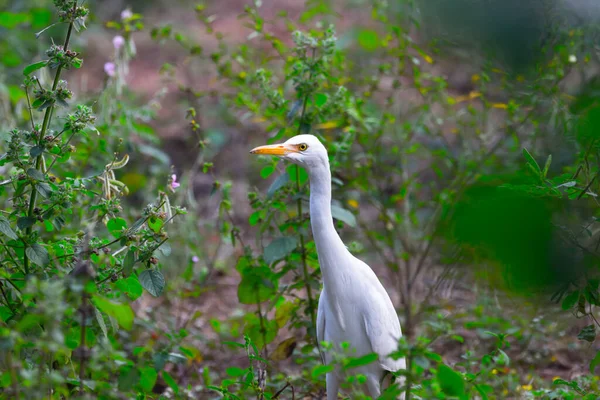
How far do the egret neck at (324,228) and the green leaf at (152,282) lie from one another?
0.59m

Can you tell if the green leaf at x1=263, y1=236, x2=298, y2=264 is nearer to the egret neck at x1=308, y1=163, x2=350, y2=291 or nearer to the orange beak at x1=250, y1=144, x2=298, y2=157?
the egret neck at x1=308, y1=163, x2=350, y2=291

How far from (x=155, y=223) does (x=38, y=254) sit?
0.39 metres

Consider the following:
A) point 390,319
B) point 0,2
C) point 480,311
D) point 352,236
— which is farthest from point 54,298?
point 0,2

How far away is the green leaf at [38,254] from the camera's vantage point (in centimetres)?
208

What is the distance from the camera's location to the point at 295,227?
2926 millimetres

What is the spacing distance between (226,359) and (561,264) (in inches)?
121

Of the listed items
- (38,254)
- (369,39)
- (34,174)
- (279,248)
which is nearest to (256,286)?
(279,248)

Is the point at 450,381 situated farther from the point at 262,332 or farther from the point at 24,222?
the point at 262,332

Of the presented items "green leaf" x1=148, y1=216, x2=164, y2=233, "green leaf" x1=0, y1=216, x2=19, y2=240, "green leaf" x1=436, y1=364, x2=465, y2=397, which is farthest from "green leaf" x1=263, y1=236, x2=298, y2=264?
"green leaf" x1=436, y1=364, x2=465, y2=397

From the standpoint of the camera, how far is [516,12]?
51.8 inches

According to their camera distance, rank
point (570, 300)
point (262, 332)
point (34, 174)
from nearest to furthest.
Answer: point (570, 300) < point (34, 174) < point (262, 332)

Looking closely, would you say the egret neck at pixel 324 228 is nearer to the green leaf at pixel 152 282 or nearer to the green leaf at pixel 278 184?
the green leaf at pixel 278 184

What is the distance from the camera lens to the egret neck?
234 cm

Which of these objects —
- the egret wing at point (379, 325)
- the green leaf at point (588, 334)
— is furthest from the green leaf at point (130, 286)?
the green leaf at point (588, 334)
